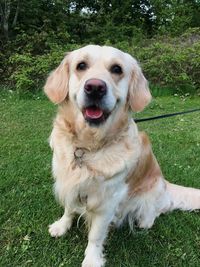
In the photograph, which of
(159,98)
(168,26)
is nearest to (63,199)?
(159,98)

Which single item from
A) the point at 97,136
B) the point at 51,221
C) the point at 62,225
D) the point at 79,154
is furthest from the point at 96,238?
the point at 97,136

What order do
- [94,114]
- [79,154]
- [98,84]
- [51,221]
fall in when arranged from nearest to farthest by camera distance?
[98,84] → [94,114] → [79,154] → [51,221]

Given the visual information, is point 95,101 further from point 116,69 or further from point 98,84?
point 116,69

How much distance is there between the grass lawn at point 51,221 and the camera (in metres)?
3.02

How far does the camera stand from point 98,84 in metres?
2.44

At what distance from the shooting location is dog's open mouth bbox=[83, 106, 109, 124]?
260cm

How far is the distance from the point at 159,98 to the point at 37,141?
3.54 metres

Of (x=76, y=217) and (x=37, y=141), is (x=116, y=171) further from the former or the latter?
(x=37, y=141)

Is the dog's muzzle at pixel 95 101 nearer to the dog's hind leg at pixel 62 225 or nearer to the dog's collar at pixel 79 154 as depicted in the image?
the dog's collar at pixel 79 154

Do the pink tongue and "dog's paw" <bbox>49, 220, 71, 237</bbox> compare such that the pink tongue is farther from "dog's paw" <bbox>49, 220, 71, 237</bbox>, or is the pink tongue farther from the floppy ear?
"dog's paw" <bbox>49, 220, 71, 237</bbox>

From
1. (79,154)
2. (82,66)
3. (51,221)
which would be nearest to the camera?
(82,66)

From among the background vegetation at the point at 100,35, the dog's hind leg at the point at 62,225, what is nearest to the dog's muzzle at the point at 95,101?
the dog's hind leg at the point at 62,225

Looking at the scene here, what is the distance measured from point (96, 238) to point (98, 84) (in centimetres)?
121

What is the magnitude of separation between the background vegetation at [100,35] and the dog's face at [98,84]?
4990 millimetres
